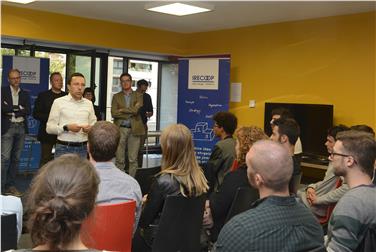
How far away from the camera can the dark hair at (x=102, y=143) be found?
8.67 ft

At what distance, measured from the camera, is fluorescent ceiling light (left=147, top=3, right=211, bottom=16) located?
21.2 feet

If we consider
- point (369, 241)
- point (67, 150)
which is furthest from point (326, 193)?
point (67, 150)

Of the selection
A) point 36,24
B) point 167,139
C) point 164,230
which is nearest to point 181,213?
point 164,230

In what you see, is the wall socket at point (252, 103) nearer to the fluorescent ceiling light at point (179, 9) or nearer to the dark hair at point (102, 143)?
the fluorescent ceiling light at point (179, 9)

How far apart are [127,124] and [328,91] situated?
3210 millimetres

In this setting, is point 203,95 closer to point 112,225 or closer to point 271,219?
point 112,225

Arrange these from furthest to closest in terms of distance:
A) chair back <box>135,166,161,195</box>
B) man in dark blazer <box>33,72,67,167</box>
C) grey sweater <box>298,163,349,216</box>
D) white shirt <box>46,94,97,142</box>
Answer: man in dark blazer <box>33,72,67,167</box> < white shirt <box>46,94,97,142</box> < chair back <box>135,166,161,195</box> < grey sweater <box>298,163,349,216</box>

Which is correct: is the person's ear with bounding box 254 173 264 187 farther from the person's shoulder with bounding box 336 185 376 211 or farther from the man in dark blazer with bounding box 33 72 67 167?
the man in dark blazer with bounding box 33 72 67 167

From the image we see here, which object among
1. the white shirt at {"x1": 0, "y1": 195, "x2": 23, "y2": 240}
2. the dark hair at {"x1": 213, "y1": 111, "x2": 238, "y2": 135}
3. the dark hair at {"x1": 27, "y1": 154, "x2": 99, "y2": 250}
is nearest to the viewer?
A: the dark hair at {"x1": 27, "y1": 154, "x2": 99, "y2": 250}

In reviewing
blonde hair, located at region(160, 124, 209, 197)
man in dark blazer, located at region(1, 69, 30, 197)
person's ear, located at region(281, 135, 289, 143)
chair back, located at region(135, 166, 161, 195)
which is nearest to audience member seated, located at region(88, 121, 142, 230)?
blonde hair, located at region(160, 124, 209, 197)

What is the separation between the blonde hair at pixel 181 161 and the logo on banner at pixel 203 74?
517cm

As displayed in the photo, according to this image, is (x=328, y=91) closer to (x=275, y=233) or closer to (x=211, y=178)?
(x=211, y=178)

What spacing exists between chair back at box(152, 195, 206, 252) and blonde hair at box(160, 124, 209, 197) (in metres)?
0.10

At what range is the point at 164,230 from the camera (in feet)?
8.54
